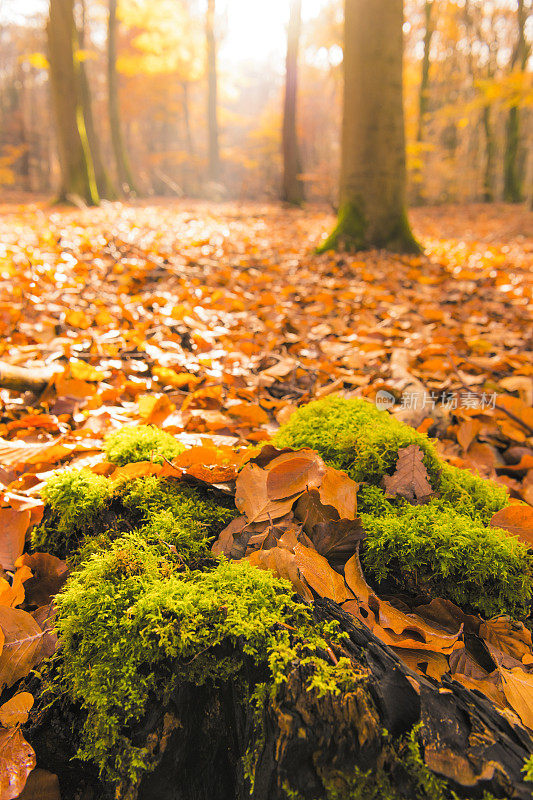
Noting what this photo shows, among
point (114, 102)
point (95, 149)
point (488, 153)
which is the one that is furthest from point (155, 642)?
point (488, 153)

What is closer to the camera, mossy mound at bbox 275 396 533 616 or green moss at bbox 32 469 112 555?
mossy mound at bbox 275 396 533 616

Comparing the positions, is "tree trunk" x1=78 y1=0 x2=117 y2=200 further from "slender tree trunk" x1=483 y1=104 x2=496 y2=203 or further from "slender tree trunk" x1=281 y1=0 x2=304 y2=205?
"slender tree trunk" x1=483 y1=104 x2=496 y2=203

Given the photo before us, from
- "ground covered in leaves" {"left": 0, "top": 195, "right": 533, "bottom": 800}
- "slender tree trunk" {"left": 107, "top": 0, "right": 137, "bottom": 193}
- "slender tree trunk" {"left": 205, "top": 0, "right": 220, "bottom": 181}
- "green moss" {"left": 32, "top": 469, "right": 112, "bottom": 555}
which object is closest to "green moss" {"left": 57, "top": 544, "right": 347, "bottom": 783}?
"ground covered in leaves" {"left": 0, "top": 195, "right": 533, "bottom": 800}

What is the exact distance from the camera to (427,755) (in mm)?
758

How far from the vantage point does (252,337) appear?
3.39 metres

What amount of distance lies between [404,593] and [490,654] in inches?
8.2

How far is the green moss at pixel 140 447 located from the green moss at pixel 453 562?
66cm

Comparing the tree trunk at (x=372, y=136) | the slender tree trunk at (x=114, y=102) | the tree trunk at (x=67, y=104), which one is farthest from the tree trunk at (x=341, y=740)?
the slender tree trunk at (x=114, y=102)

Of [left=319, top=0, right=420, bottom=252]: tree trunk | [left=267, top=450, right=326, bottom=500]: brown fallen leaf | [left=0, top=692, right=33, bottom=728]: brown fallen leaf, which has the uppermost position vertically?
[left=319, top=0, right=420, bottom=252]: tree trunk

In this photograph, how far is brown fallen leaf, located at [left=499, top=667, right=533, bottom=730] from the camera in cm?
95

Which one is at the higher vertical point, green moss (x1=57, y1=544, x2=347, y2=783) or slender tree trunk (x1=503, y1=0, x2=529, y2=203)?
slender tree trunk (x1=503, y1=0, x2=529, y2=203)

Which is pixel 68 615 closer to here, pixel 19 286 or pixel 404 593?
pixel 404 593

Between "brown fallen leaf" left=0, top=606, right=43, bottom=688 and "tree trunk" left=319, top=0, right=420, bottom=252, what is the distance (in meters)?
5.66

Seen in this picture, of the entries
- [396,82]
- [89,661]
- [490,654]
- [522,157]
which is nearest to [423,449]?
[490,654]
